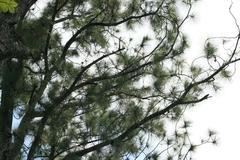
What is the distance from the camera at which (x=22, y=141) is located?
14.9 feet

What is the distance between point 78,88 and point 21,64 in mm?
572

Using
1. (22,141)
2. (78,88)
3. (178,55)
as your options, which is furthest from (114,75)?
(22,141)

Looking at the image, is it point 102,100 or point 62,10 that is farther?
point 62,10

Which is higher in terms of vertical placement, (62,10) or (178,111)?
(62,10)

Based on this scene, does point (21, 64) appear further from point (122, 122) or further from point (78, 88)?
point (122, 122)

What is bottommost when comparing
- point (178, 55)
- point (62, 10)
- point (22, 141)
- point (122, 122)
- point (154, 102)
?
point (22, 141)

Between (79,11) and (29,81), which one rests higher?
(79,11)

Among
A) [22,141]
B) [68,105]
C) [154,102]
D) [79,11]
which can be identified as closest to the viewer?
[22,141]

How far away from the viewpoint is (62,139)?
469 cm

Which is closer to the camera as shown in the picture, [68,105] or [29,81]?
[68,105]

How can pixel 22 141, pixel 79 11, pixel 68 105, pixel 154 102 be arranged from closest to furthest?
pixel 22 141 → pixel 68 105 → pixel 154 102 → pixel 79 11

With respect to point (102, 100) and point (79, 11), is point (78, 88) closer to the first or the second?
point (102, 100)

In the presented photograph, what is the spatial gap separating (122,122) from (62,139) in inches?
22.2

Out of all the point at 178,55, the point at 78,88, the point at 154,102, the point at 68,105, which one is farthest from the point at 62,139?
the point at 178,55
